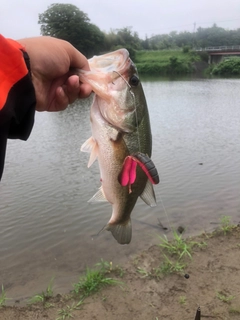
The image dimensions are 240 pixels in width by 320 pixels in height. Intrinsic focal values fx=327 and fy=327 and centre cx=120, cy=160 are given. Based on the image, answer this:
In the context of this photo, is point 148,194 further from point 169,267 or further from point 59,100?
point 169,267

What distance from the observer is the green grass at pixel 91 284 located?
4.42 m

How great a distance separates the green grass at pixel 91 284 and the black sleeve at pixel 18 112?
318cm

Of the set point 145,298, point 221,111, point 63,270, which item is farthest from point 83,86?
point 221,111

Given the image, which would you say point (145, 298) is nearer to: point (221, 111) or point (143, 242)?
point (143, 242)

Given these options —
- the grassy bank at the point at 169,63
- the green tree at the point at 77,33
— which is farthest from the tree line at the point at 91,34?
the grassy bank at the point at 169,63

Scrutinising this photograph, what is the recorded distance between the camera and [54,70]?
2.05 m

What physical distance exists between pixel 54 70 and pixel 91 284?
333 centimetres

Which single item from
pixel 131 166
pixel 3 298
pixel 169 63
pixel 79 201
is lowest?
pixel 79 201

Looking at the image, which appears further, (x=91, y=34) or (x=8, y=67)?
(x=91, y=34)

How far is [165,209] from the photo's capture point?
7668 millimetres

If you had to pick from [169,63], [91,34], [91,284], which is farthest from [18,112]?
[169,63]

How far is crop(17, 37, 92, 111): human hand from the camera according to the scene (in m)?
1.95

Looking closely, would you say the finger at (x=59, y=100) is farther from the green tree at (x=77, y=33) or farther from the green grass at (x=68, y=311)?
the green tree at (x=77, y=33)

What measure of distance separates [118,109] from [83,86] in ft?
0.97
